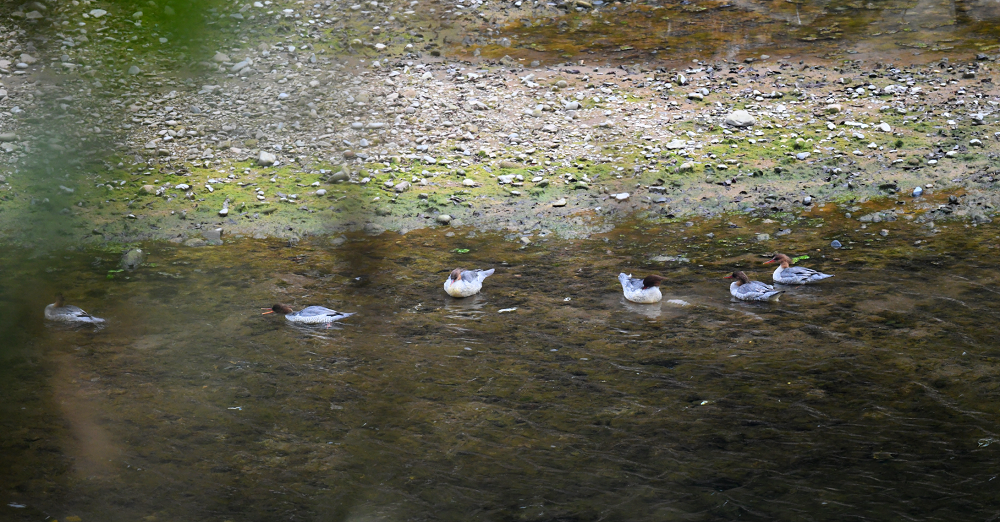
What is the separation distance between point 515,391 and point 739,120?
829 cm

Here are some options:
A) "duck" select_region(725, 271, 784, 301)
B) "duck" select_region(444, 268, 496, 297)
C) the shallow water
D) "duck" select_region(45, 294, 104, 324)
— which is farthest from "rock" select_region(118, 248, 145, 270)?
"duck" select_region(725, 271, 784, 301)

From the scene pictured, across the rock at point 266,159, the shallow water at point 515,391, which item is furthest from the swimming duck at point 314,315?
the rock at point 266,159

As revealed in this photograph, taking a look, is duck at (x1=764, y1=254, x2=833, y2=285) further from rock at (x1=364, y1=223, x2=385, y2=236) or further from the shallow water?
rock at (x1=364, y1=223, x2=385, y2=236)

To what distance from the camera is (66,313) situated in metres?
8.20

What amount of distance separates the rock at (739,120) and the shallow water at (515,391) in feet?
11.7

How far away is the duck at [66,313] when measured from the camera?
7.98 metres

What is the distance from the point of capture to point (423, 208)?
11547 millimetres

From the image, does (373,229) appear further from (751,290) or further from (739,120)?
(739,120)

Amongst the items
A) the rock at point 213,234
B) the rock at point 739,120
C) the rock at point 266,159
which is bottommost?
the rock at point 213,234

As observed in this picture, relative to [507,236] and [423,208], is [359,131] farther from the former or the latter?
[507,236]

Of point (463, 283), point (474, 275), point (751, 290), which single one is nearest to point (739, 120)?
A: point (751, 290)

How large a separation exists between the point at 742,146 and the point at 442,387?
7882mm

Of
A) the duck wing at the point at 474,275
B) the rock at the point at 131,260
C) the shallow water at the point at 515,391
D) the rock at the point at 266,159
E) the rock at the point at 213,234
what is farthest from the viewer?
the rock at the point at 266,159

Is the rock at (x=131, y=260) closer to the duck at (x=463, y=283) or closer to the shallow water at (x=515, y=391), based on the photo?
the shallow water at (x=515, y=391)
